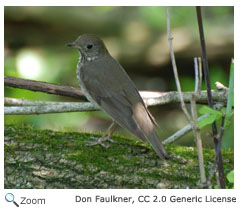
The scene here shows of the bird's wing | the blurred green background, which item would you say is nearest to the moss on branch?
the bird's wing

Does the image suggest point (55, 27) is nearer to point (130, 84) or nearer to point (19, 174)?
point (130, 84)

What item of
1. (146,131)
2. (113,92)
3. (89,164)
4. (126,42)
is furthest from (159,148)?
(126,42)

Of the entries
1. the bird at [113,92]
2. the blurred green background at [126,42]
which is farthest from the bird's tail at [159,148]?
the blurred green background at [126,42]

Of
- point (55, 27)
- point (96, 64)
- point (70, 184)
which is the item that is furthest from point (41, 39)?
point (70, 184)

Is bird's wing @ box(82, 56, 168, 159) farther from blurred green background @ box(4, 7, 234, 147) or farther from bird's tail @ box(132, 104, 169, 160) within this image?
blurred green background @ box(4, 7, 234, 147)

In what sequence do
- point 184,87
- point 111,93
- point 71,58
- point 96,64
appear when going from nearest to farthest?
point 111,93 < point 96,64 < point 184,87 < point 71,58

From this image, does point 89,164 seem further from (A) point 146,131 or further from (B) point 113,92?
(B) point 113,92
